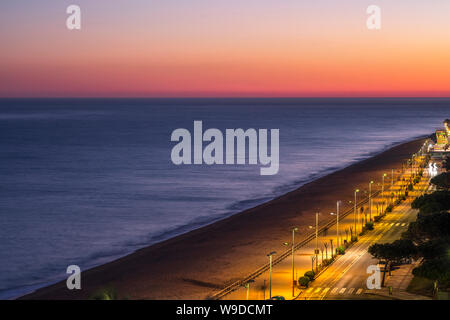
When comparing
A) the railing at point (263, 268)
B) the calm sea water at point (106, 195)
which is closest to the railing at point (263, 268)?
the railing at point (263, 268)

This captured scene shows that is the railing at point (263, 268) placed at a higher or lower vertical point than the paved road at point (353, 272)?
lower

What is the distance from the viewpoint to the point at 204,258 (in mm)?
53469

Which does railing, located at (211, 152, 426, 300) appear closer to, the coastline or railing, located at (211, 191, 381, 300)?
railing, located at (211, 191, 381, 300)

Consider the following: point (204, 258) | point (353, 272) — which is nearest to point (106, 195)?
point (204, 258)

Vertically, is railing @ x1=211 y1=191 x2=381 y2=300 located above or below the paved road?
below

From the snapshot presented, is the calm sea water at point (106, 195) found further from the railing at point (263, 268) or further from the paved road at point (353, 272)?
the paved road at point (353, 272)

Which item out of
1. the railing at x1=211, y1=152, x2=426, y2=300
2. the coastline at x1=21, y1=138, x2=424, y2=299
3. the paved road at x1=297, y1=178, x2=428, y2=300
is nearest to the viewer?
the paved road at x1=297, y1=178, x2=428, y2=300

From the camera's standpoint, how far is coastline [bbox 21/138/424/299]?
1790 inches

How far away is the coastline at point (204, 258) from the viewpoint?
4547cm

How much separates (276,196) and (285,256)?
37146mm

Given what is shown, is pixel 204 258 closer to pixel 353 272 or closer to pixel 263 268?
pixel 263 268

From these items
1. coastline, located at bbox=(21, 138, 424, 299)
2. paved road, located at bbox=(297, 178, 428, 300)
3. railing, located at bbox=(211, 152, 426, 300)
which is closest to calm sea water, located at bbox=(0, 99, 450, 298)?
coastline, located at bbox=(21, 138, 424, 299)

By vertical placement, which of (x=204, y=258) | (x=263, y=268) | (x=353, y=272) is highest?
(x=353, y=272)

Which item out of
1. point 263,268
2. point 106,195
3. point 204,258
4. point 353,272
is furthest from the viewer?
point 106,195
